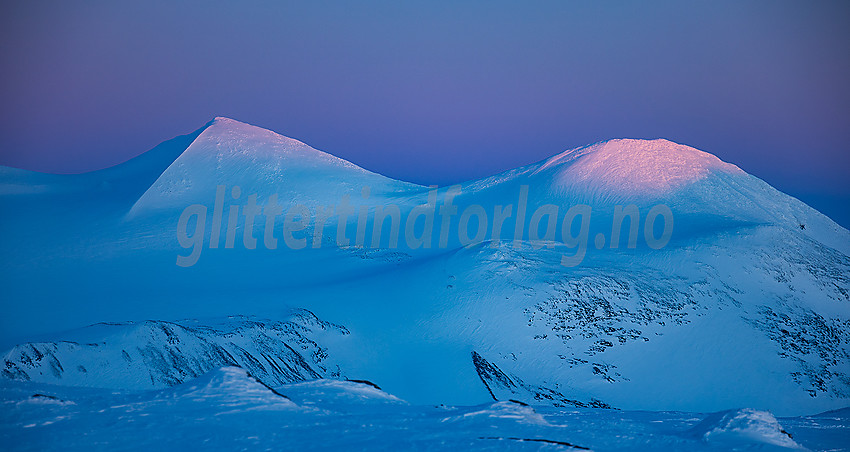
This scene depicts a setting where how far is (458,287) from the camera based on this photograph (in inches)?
1455

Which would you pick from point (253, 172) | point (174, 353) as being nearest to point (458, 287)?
point (174, 353)

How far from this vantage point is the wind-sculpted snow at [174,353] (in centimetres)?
2100

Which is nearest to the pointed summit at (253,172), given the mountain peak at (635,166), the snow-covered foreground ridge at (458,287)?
the snow-covered foreground ridge at (458,287)

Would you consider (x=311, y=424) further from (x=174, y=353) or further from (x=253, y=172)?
(x=253, y=172)

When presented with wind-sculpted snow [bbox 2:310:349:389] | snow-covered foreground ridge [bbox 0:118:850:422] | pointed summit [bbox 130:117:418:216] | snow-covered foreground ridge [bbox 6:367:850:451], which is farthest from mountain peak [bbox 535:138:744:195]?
snow-covered foreground ridge [bbox 6:367:850:451]

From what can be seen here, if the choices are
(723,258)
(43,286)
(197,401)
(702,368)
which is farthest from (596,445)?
(43,286)

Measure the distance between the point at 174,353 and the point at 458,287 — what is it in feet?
57.3

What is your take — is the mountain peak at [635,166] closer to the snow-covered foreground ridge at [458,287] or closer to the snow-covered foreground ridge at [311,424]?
the snow-covered foreground ridge at [458,287]

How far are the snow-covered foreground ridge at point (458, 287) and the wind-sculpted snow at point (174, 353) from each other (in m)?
0.10

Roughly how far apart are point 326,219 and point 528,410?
46311 mm

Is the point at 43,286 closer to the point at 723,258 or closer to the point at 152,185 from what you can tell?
the point at 152,185

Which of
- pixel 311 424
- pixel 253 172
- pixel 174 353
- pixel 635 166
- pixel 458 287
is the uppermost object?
pixel 635 166

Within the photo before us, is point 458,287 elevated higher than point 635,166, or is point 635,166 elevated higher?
point 635,166

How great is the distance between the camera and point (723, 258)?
39.7m
